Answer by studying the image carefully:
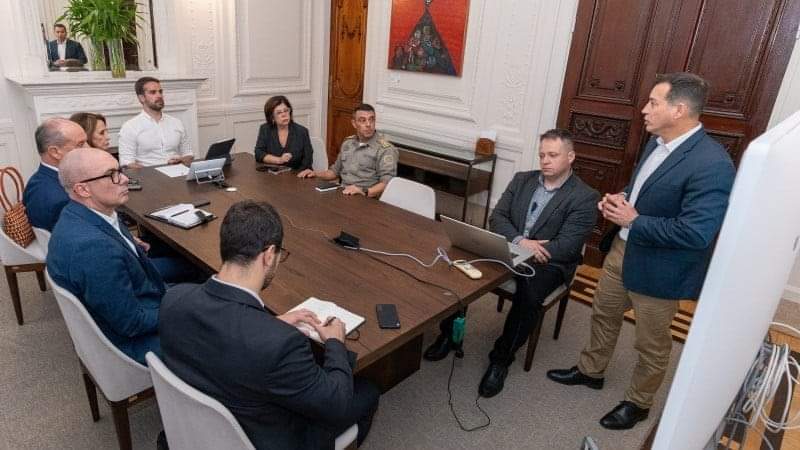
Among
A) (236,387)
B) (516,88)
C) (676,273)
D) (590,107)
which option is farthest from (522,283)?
(516,88)

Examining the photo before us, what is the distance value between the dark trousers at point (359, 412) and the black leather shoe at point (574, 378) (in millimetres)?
1220

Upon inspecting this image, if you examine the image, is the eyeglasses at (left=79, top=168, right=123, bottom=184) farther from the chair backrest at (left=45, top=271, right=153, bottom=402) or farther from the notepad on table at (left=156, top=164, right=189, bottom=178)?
the notepad on table at (left=156, top=164, right=189, bottom=178)

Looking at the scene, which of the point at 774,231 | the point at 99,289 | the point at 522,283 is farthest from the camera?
the point at 522,283

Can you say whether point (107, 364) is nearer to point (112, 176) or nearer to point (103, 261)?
point (103, 261)

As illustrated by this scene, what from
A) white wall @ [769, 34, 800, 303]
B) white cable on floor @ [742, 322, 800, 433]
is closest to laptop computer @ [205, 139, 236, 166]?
white cable on floor @ [742, 322, 800, 433]

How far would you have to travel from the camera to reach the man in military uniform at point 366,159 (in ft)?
10.9

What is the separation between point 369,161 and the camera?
3.44 meters

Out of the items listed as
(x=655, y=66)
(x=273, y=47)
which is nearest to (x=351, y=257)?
(x=655, y=66)

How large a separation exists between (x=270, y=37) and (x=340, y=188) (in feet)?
9.57

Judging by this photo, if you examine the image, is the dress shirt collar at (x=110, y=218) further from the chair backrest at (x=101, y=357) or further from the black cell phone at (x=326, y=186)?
the black cell phone at (x=326, y=186)

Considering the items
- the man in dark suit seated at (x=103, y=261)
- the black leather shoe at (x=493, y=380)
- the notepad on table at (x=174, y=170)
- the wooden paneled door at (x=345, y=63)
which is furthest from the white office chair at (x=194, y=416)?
the wooden paneled door at (x=345, y=63)

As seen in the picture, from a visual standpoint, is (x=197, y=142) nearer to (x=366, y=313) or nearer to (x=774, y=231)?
(x=366, y=313)

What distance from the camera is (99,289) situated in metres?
1.60

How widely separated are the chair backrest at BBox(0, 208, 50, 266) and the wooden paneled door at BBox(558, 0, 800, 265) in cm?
371
